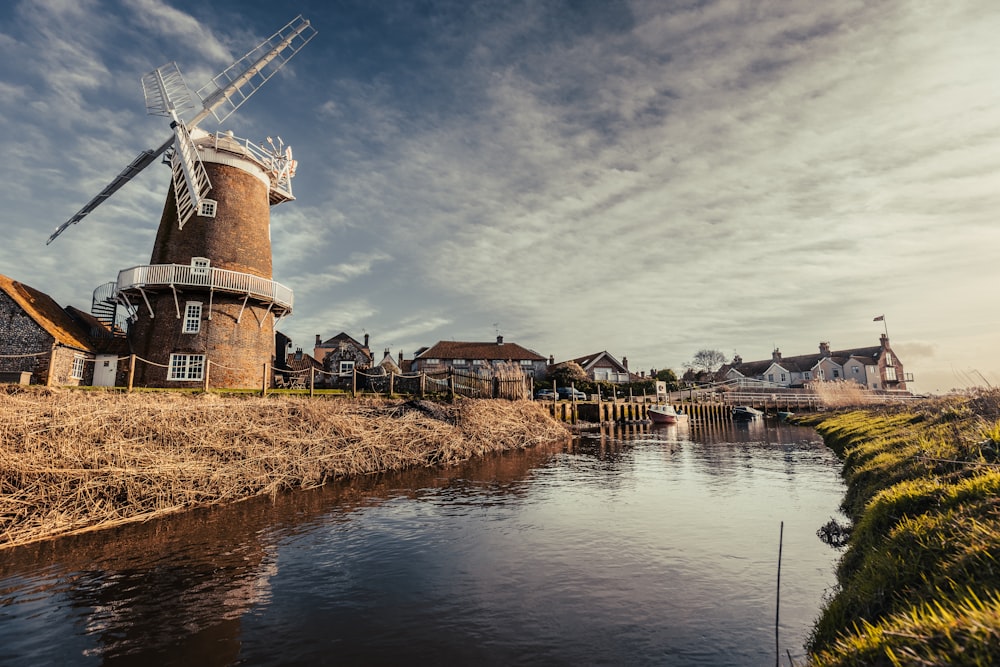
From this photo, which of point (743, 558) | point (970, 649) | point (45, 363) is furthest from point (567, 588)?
point (45, 363)

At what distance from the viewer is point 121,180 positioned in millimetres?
31219

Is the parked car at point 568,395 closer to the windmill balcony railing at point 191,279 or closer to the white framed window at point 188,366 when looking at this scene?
the windmill balcony railing at point 191,279

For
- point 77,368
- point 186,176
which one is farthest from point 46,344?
point 186,176

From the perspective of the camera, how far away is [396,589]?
730 cm

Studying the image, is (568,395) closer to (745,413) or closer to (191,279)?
(745,413)

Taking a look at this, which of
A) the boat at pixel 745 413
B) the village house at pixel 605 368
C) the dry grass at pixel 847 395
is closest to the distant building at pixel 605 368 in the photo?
the village house at pixel 605 368

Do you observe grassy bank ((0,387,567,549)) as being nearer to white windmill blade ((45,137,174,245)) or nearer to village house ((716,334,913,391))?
white windmill blade ((45,137,174,245))

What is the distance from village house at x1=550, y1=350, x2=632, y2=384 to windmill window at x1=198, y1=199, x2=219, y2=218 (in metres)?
50.8

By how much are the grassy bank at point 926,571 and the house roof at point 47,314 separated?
1205 inches

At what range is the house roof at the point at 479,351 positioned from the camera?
66250 millimetres

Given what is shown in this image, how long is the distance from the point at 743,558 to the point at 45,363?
29.6 metres

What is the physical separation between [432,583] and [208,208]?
2671 centimetres

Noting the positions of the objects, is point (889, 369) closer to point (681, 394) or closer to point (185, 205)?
point (681, 394)

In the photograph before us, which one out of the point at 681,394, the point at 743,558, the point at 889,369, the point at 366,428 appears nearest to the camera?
the point at 743,558
